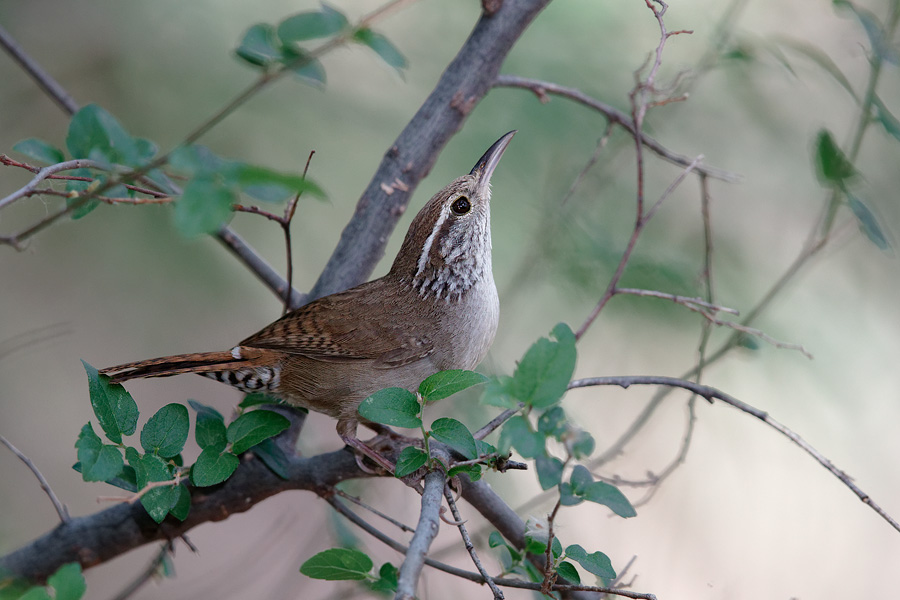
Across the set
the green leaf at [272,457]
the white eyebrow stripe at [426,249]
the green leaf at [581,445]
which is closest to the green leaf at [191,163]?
the green leaf at [581,445]

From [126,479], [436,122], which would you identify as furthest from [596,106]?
[126,479]

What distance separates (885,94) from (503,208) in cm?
214

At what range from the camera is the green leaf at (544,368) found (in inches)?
58.2

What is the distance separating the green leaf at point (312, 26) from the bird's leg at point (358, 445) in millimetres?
1362

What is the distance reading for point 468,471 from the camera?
5.88ft

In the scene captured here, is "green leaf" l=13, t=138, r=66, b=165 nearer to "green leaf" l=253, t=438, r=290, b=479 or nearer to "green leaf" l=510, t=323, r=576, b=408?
"green leaf" l=253, t=438, r=290, b=479

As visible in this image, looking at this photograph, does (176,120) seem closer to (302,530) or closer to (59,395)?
(59,395)

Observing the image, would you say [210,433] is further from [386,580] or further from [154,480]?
[386,580]

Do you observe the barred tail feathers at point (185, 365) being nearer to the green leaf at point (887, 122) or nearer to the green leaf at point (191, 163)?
the green leaf at point (191, 163)

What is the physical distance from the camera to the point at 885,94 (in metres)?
3.98

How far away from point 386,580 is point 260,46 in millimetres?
1715

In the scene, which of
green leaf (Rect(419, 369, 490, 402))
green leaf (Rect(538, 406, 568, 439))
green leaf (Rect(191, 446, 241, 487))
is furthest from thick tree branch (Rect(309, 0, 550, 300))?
green leaf (Rect(538, 406, 568, 439))

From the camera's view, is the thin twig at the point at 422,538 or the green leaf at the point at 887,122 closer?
Answer: the thin twig at the point at 422,538

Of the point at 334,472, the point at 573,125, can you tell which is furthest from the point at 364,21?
the point at 573,125
